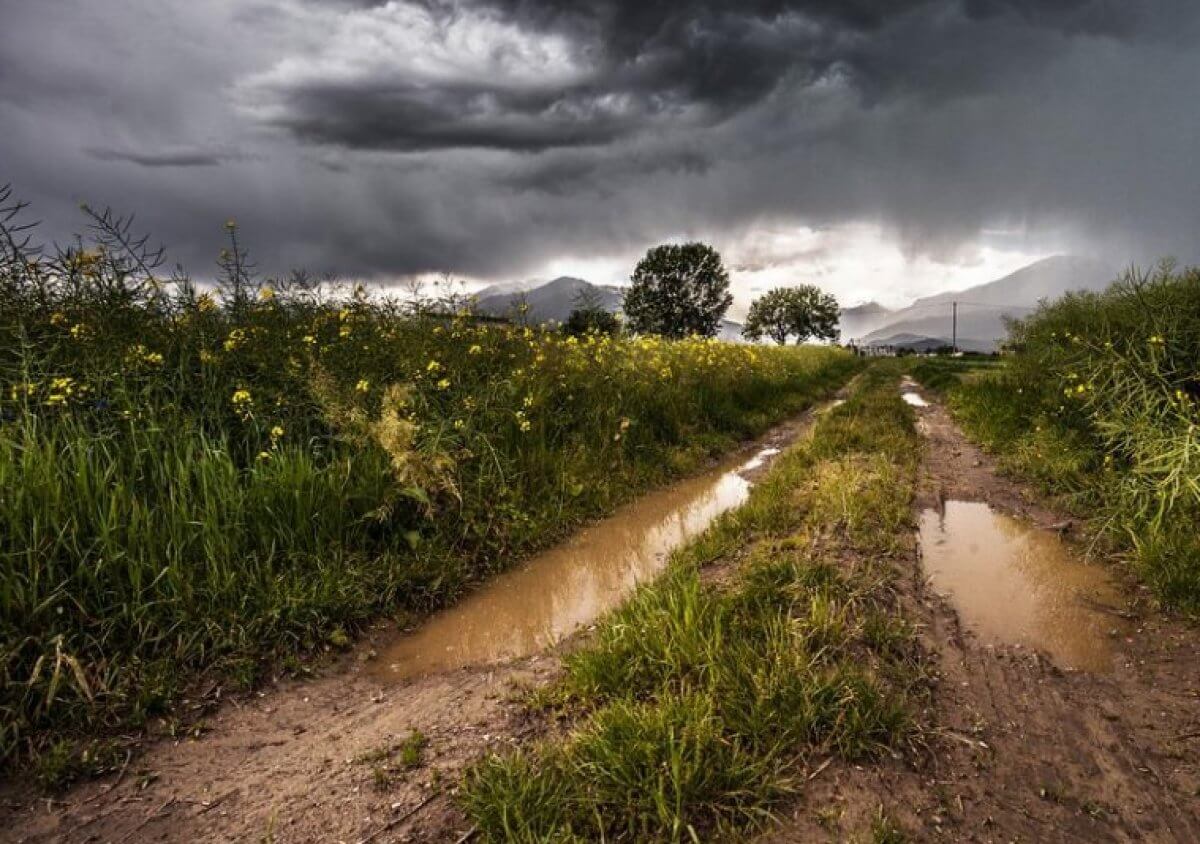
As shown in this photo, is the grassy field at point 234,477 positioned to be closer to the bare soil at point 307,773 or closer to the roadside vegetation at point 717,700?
the bare soil at point 307,773

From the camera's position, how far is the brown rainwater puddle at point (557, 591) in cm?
412

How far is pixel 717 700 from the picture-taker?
2865mm

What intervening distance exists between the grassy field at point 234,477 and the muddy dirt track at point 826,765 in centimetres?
42

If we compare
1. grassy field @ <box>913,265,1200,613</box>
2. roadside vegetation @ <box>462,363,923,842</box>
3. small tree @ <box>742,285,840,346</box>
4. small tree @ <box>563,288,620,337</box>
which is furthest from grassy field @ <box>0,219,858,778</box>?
small tree @ <box>742,285,840,346</box>

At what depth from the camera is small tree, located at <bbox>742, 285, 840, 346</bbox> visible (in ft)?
295

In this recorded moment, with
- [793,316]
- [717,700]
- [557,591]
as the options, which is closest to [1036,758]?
[717,700]

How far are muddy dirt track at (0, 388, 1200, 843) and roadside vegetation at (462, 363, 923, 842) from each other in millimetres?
158

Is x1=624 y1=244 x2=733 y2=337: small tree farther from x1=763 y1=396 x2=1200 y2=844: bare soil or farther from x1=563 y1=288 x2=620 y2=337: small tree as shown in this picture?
x1=763 y1=396 x2=1200 y2=844: bare soil

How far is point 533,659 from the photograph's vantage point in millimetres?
3861

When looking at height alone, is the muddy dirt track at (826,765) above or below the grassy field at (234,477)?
below

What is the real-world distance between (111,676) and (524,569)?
2.93 m

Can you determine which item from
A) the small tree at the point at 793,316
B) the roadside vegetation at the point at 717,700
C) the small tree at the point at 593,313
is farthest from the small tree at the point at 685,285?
the roadside vegetation at the point at 717,700

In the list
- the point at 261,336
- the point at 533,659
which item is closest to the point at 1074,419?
the point at 533,659

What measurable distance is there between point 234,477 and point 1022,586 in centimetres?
604
